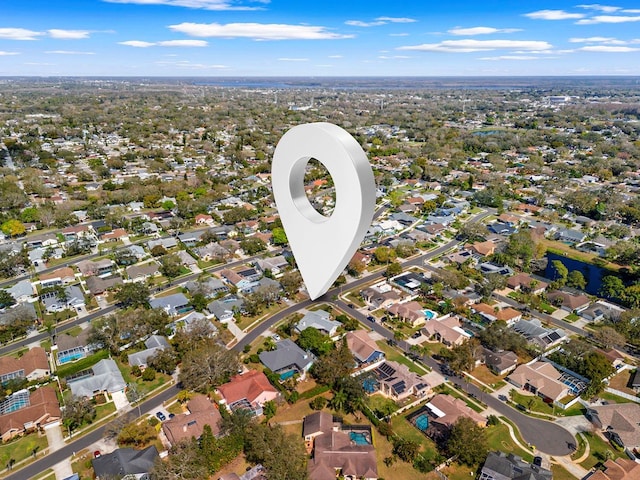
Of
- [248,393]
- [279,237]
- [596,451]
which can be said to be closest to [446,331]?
[596,451]

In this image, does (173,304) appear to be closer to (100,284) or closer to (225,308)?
(225,308)

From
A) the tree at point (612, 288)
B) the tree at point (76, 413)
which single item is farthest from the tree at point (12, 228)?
the tree at point (612, 288)

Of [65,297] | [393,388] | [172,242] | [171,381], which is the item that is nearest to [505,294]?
[393,388]

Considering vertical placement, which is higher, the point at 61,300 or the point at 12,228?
the point at 12,228

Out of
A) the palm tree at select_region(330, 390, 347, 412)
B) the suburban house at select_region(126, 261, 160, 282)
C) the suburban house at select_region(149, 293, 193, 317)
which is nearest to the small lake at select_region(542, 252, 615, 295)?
the palm tree at select_region(330, 390, 347, 412)

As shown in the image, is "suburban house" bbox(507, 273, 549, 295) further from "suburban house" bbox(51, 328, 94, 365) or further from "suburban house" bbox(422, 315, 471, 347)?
"suburban house" bbox(51, 328, 94, 365)
